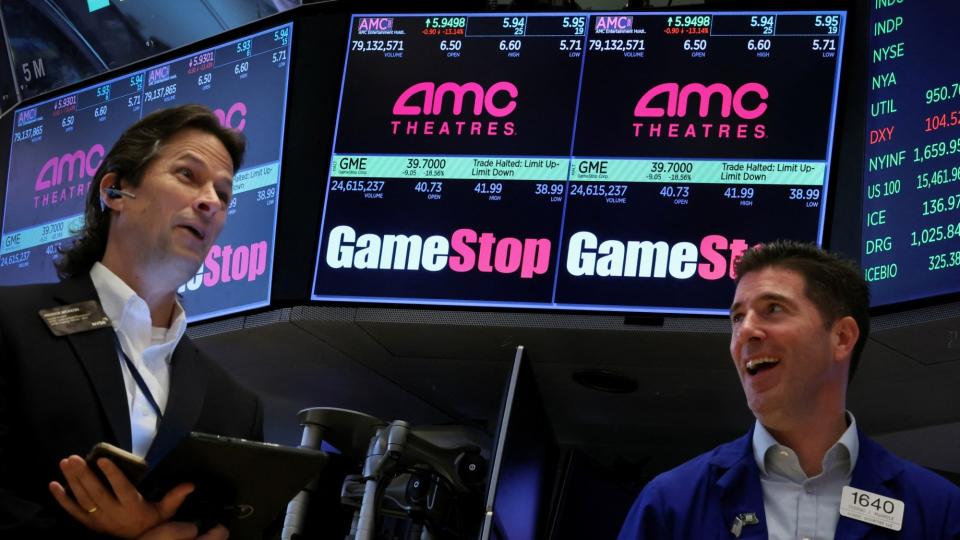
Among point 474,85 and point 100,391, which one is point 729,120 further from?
point 100,391

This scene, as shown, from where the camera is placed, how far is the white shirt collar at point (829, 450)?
8.92 ft

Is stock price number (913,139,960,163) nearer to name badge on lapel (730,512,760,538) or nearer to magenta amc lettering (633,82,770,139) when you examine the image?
magenta amc lettering (633,82,770,139)

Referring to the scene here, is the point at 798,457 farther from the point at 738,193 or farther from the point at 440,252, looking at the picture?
the point at 440,252

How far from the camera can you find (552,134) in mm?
4664

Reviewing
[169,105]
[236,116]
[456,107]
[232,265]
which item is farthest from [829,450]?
[169,105]

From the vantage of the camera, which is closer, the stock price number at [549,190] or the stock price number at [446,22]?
the stock price number at [549,190]

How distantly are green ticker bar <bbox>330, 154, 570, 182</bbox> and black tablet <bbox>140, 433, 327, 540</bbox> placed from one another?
2328 mm

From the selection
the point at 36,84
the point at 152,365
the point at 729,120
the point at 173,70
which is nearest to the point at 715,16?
the point at 729,120

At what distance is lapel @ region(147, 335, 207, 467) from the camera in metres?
2.45

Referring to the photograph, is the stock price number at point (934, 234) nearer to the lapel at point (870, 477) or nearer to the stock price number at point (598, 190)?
the stock price number at point (598, 190)

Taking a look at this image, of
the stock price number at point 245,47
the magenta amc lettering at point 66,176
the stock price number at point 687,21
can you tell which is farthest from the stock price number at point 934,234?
the magenta amc lettering at point 66,176

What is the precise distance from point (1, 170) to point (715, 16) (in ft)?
11.2

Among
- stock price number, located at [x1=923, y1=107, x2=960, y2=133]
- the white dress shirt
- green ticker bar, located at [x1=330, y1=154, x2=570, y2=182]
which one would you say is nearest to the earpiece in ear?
the white dress shirt

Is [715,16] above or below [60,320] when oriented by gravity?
above
